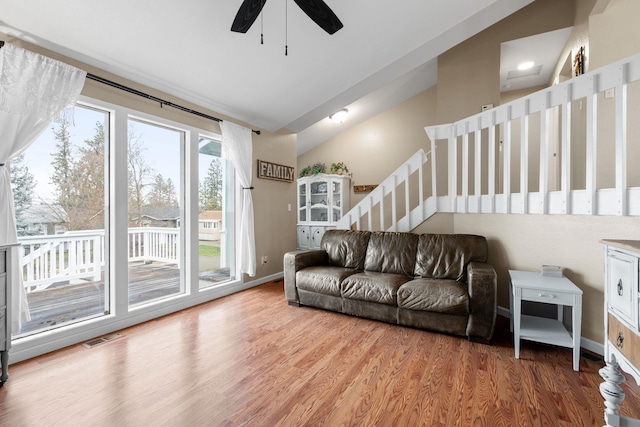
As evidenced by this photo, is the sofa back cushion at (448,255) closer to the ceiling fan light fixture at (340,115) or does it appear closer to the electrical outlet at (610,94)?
the electrical outlet at (610,94)

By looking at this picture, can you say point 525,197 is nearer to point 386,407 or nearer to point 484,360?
point 484,360

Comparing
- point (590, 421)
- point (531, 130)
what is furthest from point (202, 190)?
point (531, 130)

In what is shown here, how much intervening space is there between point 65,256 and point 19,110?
1.26 m

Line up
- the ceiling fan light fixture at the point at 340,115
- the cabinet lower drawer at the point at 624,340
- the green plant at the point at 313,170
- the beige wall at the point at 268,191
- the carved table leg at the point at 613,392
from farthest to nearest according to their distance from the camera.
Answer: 1. the green plant at the point at 313,170
2. the ceiling fan light fixture at the point at 340,115
3. the beige wall at the point at 268,191
4. the cabinet lower drawer at the point at 624,340
5. the carved table leg at the point at 613,392

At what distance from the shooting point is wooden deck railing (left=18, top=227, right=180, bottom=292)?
8.24 feet

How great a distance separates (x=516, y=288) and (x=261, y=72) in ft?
10.5

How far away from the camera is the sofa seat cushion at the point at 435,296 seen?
8.38 ft

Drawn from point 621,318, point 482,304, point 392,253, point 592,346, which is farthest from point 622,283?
point 392,253

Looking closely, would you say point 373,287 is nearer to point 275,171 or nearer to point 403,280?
point 403,280

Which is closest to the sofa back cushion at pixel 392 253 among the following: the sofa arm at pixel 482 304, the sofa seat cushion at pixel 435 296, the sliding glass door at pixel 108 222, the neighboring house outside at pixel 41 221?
the sofa seat cushion at pixel 435 296

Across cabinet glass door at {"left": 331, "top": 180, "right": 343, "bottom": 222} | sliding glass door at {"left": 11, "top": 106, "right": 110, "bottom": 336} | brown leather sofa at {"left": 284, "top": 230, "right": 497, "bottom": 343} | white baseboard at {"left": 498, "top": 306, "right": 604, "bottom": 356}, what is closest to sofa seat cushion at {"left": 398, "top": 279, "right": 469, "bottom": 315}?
brown leather sofa at {"left": 284, "top": 230, "right": 497, "bottom": 343}

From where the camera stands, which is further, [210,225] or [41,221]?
[210,225]

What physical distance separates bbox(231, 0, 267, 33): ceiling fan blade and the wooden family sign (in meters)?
2.41

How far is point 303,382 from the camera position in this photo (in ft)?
6.40
